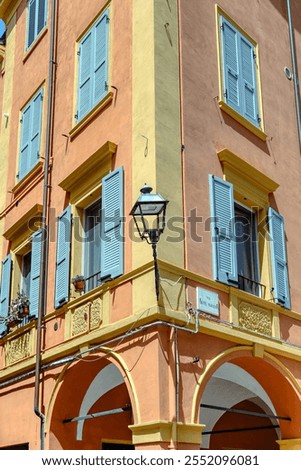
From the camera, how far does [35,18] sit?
15.3 metres

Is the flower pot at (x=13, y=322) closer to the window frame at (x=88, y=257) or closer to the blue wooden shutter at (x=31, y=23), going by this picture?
the window frame at (x=88, y=257)

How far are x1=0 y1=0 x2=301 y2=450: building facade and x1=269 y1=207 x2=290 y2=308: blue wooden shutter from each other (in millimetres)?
37

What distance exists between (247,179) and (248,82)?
1990 mm

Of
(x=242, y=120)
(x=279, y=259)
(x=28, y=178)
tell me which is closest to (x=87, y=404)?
(x=279, y=259)

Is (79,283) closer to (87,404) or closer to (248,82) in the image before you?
(87,404)

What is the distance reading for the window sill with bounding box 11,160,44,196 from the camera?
13.0 metres

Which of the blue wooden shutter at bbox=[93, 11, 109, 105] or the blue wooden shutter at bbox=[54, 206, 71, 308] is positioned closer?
the blue wooden shutter at bbox=[54, 206, 71, 308]

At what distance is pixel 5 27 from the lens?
17422 millimetres

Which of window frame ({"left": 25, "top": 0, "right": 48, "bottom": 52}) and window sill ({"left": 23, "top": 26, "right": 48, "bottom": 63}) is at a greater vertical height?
window frame ({"left": 25, "top": 0, "right": 48, "bottom": 52})

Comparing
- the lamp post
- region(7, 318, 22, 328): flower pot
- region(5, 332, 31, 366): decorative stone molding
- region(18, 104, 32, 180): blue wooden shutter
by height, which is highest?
region(18, 104, 32, 180): blue wooden shutter

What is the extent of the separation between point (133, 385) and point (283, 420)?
3.20 m

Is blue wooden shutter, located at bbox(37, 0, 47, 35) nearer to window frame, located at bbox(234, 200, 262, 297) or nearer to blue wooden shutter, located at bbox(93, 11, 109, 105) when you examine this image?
blue wooden shutter, located at bbox(93, 11, 109, 105)

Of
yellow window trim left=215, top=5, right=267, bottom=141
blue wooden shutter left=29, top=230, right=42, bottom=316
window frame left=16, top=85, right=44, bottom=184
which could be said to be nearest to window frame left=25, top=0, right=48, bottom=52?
window frame left=16, top=85, right=44, bottom=184
